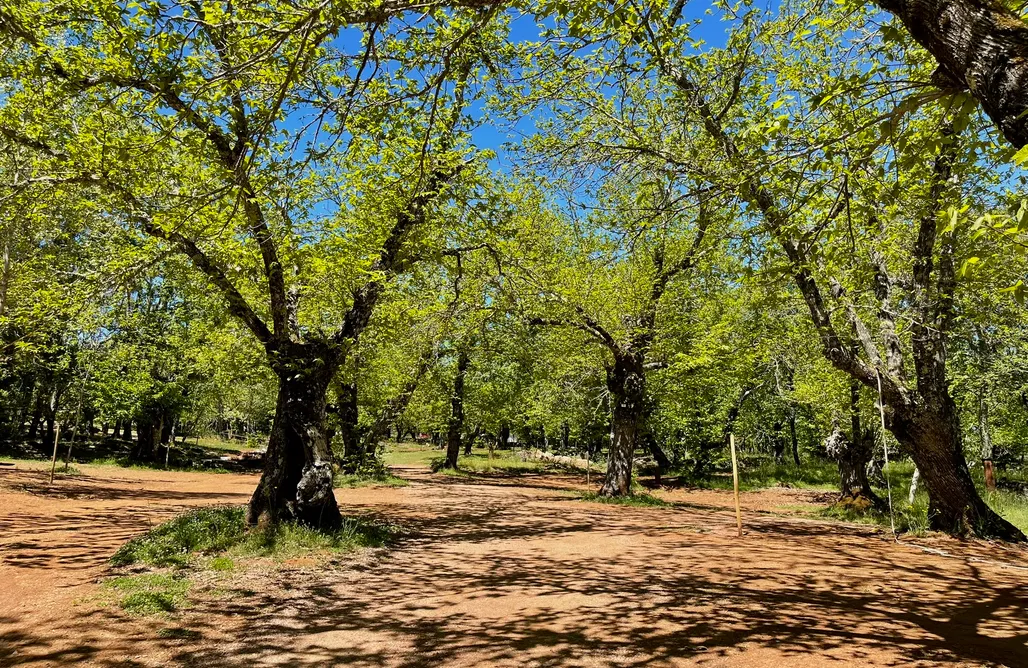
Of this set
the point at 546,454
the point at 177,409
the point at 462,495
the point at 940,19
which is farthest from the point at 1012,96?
the point at 546,454

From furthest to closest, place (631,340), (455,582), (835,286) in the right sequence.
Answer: (631,340) → (835,286) → (455,582)

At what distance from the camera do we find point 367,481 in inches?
779

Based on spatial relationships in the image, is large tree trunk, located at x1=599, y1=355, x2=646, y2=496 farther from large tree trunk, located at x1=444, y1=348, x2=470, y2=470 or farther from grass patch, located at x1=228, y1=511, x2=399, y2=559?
large tree trunk, located at x1=444, y1=348, x2=470, y2=470

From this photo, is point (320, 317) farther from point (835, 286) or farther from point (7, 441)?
point (7, 441)

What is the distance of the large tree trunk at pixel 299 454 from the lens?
29.0 ft

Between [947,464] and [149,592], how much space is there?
11971mm

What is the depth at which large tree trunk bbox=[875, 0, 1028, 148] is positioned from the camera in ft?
9.14

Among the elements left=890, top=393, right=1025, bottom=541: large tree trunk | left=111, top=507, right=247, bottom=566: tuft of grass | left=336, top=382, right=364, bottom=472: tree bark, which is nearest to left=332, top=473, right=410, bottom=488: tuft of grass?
left=336, top=382, right=364, bottom=472: tree bark

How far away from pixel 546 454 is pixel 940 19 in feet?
124

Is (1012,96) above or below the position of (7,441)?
above

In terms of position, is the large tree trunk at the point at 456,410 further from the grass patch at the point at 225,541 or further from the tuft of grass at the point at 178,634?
the tuft of grass at the point at 178,634

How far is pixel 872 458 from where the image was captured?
17797mm

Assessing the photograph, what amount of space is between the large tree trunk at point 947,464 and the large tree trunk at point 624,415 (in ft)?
22.8

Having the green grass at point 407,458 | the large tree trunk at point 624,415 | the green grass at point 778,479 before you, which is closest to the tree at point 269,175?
the large tree trunk at point 624,415
